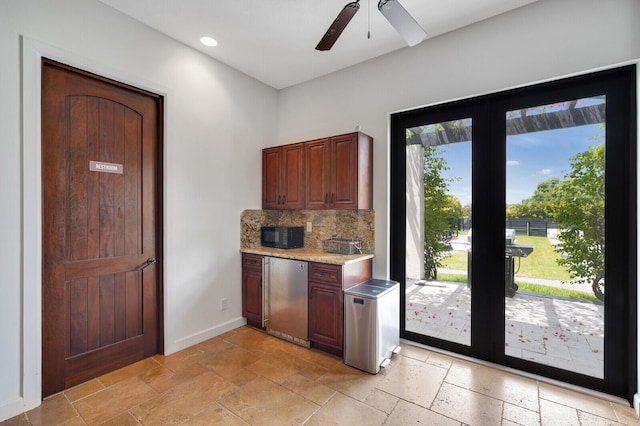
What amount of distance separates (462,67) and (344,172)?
1462 mm

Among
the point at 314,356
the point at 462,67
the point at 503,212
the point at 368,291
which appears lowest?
the point at 314,356

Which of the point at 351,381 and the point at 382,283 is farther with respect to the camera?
the point at 382,283

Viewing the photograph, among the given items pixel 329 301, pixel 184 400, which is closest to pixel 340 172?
pixel 329 301

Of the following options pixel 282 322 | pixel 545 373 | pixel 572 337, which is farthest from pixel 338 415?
pixel 572 337

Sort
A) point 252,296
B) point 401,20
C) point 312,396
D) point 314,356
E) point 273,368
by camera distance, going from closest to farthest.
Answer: point 401,20
point 312,396
point 273,368
point 314,356
point 252,296

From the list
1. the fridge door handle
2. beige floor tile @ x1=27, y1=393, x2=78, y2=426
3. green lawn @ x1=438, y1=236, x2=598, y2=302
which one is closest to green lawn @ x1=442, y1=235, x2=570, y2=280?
green lawn @ x1=438, y1=236, x2=598, y2=302

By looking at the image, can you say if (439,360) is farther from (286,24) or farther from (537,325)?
(286,24)

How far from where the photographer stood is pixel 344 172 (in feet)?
10.5

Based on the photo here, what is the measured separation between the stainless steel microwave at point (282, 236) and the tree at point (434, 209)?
1.50 m

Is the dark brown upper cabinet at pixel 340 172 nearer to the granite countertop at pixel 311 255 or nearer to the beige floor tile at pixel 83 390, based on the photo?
the granite countertop at pixel 311 255

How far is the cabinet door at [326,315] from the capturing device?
2.83 metres

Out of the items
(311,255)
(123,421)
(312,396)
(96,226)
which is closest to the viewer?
(123,421)

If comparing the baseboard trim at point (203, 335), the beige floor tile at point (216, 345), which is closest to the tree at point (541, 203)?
the beige floor tile at point (216, 345)

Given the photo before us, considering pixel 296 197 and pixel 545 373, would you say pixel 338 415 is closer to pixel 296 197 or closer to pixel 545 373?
pixel 545 373
